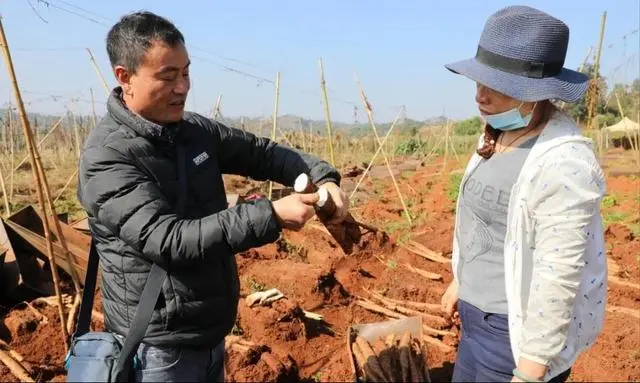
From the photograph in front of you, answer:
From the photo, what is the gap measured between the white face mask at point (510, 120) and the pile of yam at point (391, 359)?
1.70 metres

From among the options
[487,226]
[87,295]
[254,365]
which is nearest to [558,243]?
[487,226]

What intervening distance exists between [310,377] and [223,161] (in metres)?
2.16

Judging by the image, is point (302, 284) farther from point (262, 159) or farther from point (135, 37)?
point (135, 37)

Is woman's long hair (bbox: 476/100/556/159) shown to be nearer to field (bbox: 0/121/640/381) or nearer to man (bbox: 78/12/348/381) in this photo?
man (bbox: 78/12/348/381)

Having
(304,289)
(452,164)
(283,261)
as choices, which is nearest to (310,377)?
(304,289)

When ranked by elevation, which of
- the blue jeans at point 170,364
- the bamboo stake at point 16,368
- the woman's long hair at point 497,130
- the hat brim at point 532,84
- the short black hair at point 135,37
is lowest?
the bamboo stake at point 16,368

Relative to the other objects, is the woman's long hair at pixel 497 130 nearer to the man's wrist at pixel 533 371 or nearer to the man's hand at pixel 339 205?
the man's hand at pixel 339 205

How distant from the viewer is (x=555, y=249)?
1.46 metres

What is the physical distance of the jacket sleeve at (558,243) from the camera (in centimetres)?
145

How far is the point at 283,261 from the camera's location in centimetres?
566

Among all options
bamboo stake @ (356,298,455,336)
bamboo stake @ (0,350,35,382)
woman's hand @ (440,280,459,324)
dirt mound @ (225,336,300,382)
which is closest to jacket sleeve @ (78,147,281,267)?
woman's hand @ (440,280,459,324)

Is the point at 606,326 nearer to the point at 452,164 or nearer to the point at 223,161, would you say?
the point at 223,161

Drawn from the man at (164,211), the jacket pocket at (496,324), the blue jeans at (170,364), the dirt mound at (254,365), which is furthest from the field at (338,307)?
the jacket pocket at (496,324)

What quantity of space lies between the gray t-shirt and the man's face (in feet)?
3.24
